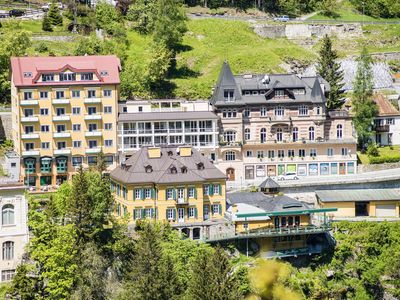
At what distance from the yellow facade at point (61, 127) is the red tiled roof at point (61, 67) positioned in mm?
763

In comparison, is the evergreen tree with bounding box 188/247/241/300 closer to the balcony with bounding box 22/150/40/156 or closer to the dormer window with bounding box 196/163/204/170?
the dormer window with bounding box 196/163/204/170

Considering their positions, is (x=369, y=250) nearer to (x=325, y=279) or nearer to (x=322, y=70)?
(x=325, y=279)

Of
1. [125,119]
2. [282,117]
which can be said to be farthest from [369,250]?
[125,119]

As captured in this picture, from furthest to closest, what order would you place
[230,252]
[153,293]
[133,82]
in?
[133,82] → [230,252] → [153,293]

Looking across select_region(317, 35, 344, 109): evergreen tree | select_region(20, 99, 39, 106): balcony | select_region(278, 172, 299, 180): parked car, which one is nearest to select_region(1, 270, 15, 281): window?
select_region(20, 99, 39, 106): balcony

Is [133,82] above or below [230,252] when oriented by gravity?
above

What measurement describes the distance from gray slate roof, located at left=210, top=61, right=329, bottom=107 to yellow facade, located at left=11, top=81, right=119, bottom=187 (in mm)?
12319

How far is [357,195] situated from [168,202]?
2109cm

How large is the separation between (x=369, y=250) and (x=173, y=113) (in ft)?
89.1

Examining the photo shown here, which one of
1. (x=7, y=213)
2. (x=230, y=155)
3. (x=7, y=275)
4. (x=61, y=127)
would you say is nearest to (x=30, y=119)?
(x=61, y=127)

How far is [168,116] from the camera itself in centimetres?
10238

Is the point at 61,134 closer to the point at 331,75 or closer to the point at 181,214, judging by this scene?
the point at 181,214

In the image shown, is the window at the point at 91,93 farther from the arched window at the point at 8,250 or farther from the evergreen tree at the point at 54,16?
the evergreen tree at the point at 54,16

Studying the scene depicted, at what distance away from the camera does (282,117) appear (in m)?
107
